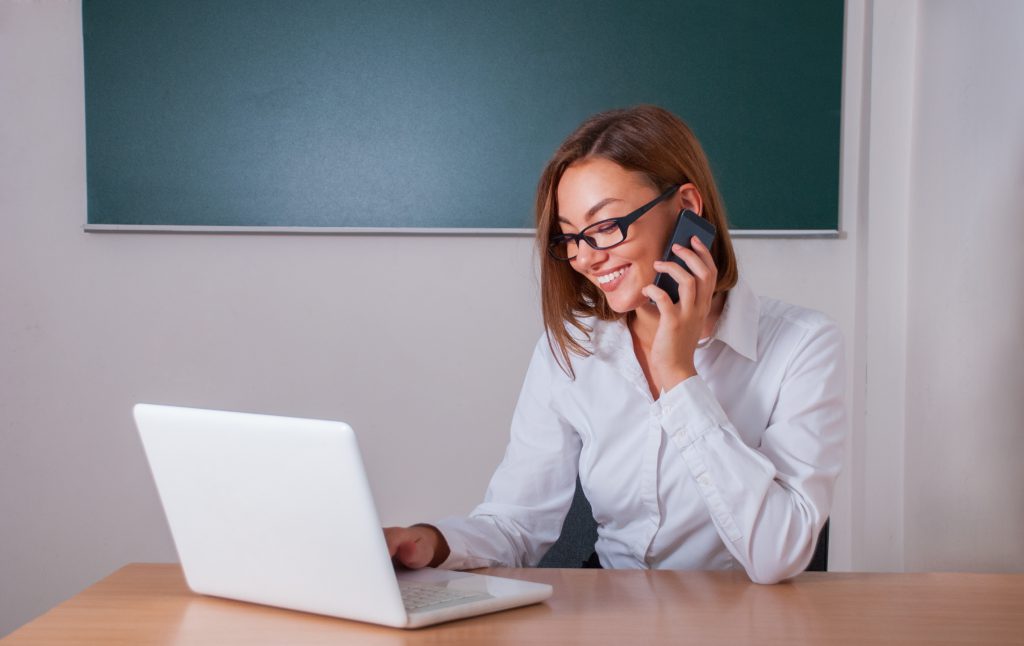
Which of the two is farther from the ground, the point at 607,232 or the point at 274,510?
the point at 607,232

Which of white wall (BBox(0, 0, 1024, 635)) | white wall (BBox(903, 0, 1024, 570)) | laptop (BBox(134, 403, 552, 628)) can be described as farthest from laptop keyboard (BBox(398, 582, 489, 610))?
white wall (BBox(0, 0, 1024, 635))

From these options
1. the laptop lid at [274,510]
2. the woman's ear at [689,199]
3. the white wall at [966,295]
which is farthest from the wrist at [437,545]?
the white wall at [966,295]

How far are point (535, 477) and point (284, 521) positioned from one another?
676mm

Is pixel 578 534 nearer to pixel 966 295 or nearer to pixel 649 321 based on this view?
pixel 649 321

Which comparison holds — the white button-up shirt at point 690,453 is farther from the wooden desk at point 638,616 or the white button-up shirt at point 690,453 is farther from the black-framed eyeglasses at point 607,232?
the black-framed eyeglasses at point 607,232

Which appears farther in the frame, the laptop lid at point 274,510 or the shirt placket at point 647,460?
the shirt placket at point 647,460

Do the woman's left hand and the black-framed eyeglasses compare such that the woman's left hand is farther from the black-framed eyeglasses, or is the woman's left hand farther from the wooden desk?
the wooden desk

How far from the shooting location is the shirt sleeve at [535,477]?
1620 millimetres

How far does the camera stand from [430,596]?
3.85 feet

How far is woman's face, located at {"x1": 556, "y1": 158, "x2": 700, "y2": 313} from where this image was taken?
1542mm

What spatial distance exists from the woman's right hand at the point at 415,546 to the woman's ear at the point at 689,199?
2.11ft

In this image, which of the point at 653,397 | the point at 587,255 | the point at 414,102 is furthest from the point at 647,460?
the point at 414,102

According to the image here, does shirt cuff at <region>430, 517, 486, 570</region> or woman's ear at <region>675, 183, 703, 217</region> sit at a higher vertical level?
woman's ear at <region>675, 183, 703, 217</region>

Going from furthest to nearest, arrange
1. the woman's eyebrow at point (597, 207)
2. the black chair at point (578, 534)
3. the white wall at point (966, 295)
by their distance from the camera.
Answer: the white wall at point (966, 295), the black chair at point (578, 534), the woman's eyebrow at point (597, 207)
